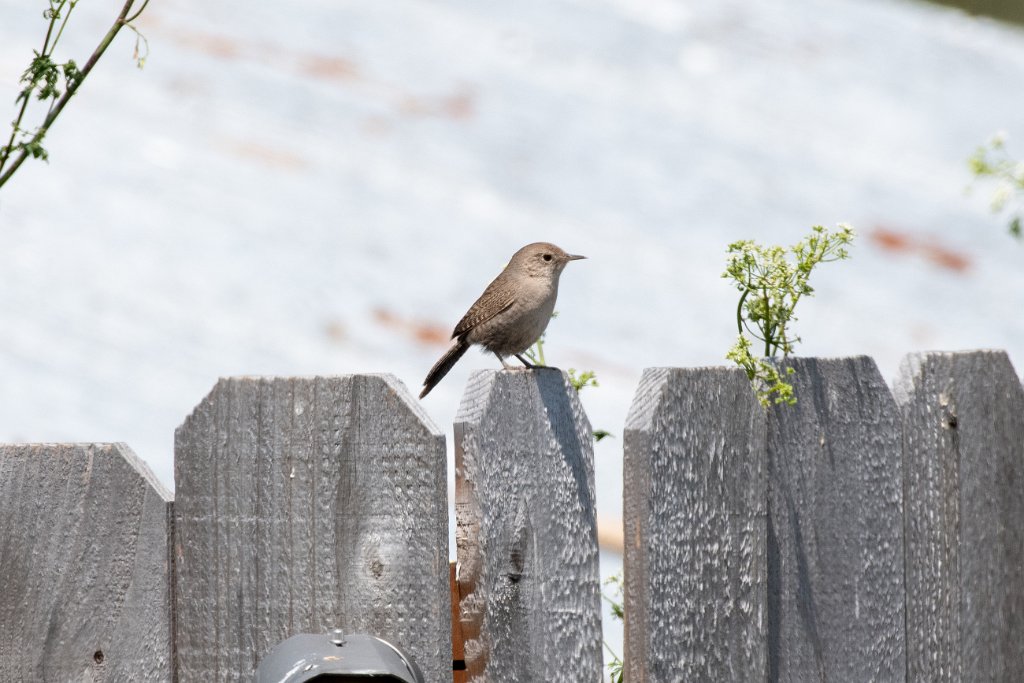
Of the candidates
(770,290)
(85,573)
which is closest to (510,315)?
(770,290)

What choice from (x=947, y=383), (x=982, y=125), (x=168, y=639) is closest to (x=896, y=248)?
(x=982, y=125)

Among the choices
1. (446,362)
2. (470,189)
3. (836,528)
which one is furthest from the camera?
(470,189)

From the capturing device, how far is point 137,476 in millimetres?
2262

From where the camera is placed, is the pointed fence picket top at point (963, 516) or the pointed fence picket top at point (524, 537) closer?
the pointed fence picket top at point (524, 537)

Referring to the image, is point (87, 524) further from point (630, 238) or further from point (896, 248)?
point (896, 248)

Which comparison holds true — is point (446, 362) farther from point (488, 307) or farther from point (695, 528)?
point (695, 528)

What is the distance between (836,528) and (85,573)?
5.06ft

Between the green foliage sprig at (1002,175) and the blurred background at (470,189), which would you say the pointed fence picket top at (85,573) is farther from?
the green foliage sprig at (1002,175)

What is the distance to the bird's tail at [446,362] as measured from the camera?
139 inches

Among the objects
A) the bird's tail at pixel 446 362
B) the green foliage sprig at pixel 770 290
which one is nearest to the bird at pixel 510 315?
the bird's tail at pixel 446 362

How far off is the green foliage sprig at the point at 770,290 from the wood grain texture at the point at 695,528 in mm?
72

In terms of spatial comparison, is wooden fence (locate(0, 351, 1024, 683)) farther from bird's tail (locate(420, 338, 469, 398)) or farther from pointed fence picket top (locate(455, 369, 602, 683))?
bird's tail (locate(420, 338, 469, 398))

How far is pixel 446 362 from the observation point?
11.8 feet

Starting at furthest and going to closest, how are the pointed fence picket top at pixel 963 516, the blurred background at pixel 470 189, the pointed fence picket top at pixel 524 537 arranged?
the blurred background at pixel 470 189 → the pointed fence picket top at pixel 963 516 → the pointed fence picket top at pixel 524 537
